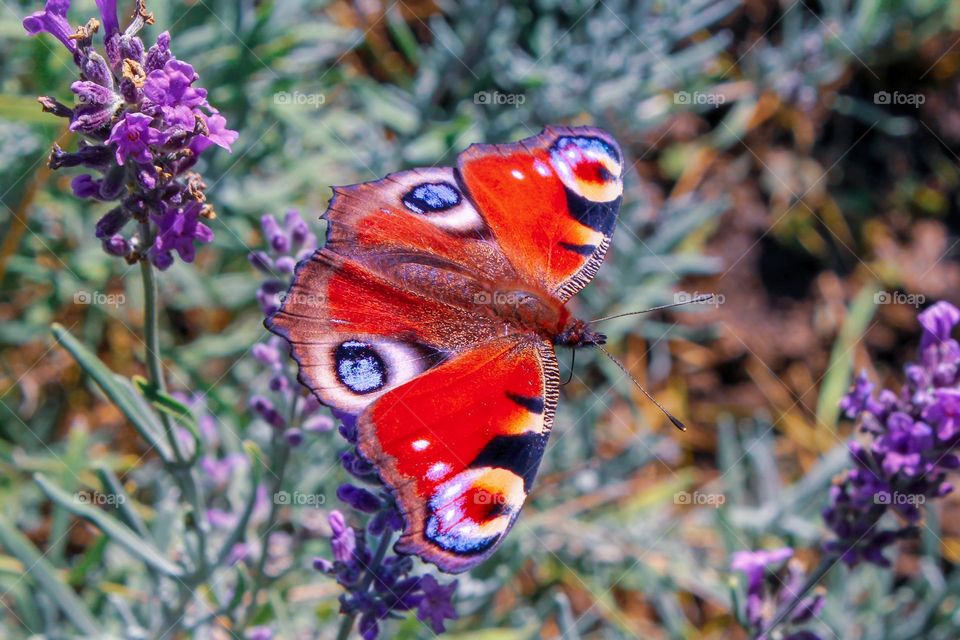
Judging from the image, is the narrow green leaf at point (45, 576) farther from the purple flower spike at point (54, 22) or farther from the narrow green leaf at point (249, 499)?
the purple flower spike at point (54, 22)

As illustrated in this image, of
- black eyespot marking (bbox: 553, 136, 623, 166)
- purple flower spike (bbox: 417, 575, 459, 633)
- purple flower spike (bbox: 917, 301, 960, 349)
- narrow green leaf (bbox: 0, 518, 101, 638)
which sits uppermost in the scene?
black eyespot marking (bbox: 553, 136, 623, 166)

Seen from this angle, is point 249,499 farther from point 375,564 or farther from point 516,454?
point 516,454

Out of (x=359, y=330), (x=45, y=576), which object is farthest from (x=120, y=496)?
(x=359, y=330)

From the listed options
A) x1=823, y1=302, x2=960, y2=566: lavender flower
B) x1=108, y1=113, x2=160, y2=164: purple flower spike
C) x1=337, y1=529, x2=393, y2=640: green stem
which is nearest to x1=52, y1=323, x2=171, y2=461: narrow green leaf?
x1=108, y1=113, x2=160, y2=164: purple flower spike

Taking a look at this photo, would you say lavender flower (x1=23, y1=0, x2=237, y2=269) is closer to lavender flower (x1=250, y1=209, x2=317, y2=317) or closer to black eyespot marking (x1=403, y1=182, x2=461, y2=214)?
lavender flower (x1=250, y1=209, x2=317, y2=317)

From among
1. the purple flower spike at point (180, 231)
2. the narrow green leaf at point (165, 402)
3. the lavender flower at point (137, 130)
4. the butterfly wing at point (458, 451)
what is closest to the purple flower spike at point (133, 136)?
the lavender flower at point (137, 130)

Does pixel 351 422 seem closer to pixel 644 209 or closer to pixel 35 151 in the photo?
pixel 35 151
